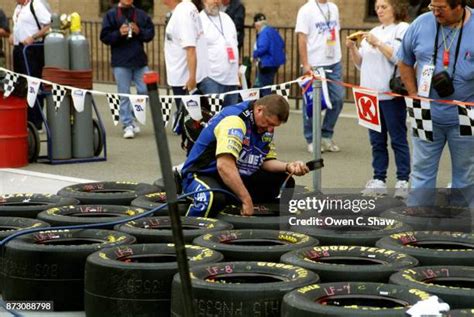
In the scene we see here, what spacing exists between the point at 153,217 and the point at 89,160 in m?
4.78

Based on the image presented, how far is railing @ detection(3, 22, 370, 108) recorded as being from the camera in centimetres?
1817

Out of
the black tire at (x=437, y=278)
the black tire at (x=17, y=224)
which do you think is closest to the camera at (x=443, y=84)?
the black tire at (x=437, y=278)

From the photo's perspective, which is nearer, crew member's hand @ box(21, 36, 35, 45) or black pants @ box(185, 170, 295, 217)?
black pants @ box(185, 170, 295, 217)

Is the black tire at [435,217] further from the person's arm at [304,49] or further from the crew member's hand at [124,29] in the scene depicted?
the crew member's hand at [124,29]

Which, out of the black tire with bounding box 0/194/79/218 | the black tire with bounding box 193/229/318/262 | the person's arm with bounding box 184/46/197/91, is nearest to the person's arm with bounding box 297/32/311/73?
the person's arm with bounding box 184/46/197/91

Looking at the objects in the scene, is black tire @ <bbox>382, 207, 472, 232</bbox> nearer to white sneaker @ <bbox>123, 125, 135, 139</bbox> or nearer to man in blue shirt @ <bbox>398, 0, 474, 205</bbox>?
man in blue shirt @ <bbox>398, 0, 474, 205</bbox>

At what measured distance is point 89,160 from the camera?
12086 mm

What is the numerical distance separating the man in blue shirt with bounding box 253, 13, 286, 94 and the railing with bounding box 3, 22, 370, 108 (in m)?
1.70

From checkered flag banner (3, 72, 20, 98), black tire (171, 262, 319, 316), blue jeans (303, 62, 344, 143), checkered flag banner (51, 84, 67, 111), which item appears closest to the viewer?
black tire (171, 262, 319, 316)

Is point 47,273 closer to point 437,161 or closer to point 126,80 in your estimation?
point 437,161

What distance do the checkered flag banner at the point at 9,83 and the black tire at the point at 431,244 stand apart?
A: 554 centimetres

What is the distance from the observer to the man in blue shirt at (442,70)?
7789 millimetres

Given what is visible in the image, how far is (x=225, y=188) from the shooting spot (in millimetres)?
7785

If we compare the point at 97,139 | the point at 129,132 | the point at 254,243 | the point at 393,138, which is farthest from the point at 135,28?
the point at 254,243
